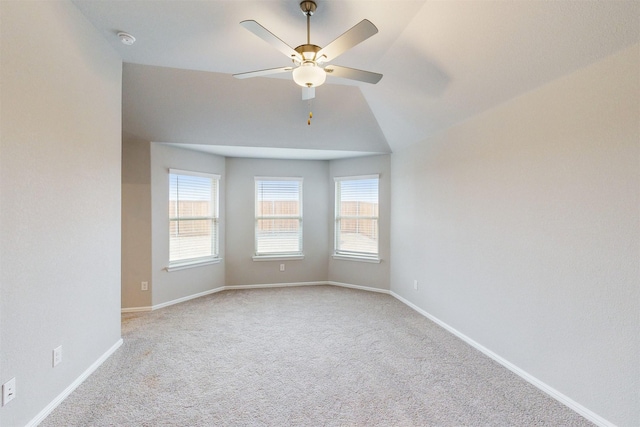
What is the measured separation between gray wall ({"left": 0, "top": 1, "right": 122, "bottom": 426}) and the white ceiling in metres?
0.48

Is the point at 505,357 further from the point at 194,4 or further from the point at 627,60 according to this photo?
the point at 194,4

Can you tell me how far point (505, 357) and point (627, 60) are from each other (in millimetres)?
2361

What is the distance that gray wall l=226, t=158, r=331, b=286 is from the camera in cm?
519

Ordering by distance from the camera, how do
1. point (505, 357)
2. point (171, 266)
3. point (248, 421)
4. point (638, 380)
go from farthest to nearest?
1. point (171, 266)
2. point (505, 357)
3. point (248, 421)
4. point (638, 380)

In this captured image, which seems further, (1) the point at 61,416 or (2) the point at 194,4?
(2) the point at 194,4

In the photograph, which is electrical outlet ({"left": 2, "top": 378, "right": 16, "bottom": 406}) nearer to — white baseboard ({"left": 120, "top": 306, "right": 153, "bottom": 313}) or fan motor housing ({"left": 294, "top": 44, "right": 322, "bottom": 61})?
white baseboard ({"left": 120, "top": 306, "right": 153, "bottom": 313})

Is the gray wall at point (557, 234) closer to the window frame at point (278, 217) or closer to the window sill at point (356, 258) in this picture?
the window sill at point (356, 258)

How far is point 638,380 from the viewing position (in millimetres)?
1736

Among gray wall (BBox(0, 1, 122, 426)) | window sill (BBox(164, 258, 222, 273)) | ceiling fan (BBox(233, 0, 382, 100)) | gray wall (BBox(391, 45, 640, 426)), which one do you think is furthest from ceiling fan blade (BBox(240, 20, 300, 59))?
window sill (BBox(164, 258, 222, 273))

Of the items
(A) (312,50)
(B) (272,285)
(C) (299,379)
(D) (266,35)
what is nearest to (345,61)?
(A) (312,50)

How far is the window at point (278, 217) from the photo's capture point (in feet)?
17.5

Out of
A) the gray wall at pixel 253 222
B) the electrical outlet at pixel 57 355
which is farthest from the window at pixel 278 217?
the electrical outlet at pixel 57 355

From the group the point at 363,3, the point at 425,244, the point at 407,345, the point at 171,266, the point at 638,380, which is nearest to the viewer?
the point at 638,380

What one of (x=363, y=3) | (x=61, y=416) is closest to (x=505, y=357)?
(x=363, y=3)
